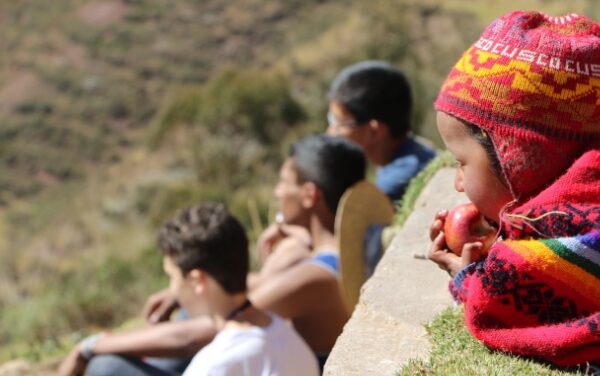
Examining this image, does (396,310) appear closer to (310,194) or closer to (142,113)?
(310,194)

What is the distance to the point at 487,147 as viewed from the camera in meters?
2.17

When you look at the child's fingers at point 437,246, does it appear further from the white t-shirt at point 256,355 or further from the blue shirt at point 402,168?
the blue shirt at point 402,168

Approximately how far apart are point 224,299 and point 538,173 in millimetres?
1589

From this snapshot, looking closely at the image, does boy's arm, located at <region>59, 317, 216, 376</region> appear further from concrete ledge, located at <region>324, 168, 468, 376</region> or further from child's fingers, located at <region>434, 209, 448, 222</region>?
child's fingers, located at <region>434, 209, 448, 222</region>

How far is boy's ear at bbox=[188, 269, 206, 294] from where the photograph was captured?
3.34 meters

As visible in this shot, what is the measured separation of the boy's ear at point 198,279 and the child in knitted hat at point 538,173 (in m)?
1.45

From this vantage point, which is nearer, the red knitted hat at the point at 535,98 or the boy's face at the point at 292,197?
the red knitted hat at the point at 535,98

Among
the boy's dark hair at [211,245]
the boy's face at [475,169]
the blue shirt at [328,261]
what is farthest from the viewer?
the blue shirt at [328,261]

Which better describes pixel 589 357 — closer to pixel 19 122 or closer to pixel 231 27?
pixel 19 122

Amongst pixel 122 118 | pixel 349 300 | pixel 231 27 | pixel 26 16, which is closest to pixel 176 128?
pixel 122 118

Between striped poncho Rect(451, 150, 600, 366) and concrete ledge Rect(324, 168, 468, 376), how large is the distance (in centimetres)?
43

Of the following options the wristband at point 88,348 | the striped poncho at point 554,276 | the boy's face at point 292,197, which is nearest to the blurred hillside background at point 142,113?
the wristband at point 88,348

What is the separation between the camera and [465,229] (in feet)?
7.72

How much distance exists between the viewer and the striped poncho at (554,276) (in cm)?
205
